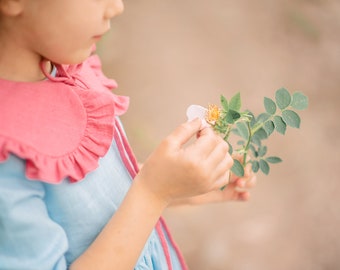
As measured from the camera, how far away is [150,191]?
0.75m

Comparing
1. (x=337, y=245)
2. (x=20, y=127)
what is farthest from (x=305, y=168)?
(x=20, y=127)

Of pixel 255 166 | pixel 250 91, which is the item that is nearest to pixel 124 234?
pixel 255 166

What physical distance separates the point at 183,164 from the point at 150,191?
2.8 inches

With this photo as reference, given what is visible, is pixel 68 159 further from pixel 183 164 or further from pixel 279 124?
pixel 279 124

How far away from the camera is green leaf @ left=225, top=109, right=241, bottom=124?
0.78m

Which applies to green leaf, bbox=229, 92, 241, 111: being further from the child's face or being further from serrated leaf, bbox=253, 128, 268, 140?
the child's face

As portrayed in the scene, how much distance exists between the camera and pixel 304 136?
1.96 meters

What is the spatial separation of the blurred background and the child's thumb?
101 centimetres

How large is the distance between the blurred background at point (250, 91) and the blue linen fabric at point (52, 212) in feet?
3.04

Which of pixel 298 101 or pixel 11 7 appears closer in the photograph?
pixel 11 7

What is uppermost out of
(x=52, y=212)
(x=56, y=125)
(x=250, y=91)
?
(x=56, y=125)

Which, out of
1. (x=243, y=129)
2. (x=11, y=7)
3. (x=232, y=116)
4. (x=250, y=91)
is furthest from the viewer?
(x=250, y=91)

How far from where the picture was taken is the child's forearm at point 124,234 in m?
0.74

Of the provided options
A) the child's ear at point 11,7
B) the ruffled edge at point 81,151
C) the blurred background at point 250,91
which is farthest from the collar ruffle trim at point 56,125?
the blurred background at point 250,91
